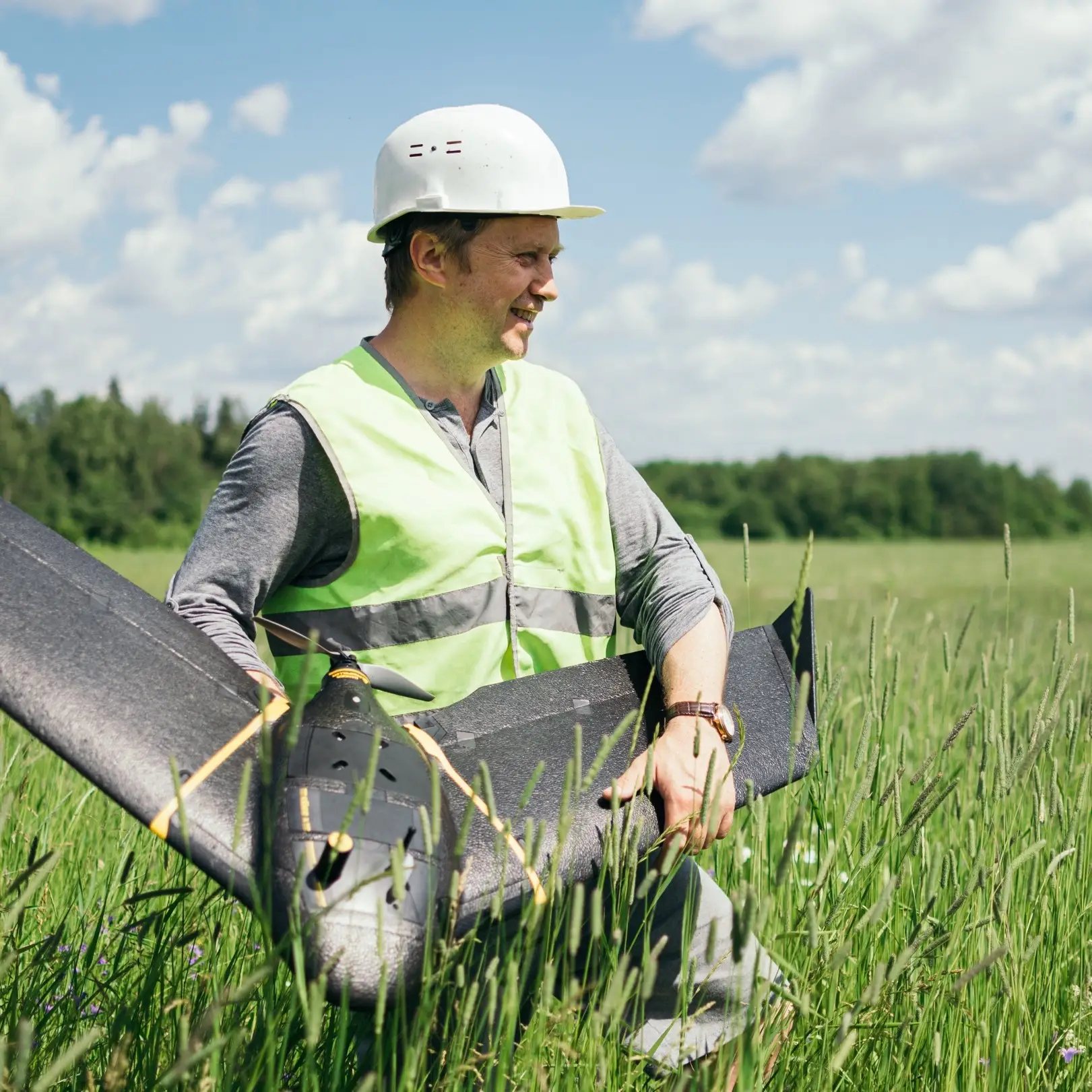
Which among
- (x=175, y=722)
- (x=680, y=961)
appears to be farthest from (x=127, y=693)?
(x=680, y=961)

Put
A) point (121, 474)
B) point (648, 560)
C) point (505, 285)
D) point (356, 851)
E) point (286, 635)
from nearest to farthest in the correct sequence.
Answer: point (356, 851), point (286, 635), point (505, 285), point (648, 560), point (121, 474)

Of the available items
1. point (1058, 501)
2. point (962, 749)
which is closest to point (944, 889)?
point (962, 749)

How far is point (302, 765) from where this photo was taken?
71.2 inches

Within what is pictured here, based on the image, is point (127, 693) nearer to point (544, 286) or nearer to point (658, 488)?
point (544, 286)

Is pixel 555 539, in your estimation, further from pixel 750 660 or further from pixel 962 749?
pixel 962 749

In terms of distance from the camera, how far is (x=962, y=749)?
525 cm

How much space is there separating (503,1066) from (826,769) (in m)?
1.22

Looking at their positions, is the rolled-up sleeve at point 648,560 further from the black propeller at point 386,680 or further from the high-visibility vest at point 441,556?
the black propeller at point 386,680

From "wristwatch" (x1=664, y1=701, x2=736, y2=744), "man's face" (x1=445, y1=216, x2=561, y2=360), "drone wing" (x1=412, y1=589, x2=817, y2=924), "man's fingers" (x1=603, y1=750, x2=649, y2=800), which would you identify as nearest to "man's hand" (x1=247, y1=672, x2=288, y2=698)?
"drone wing" (x1=412, y1=589, x2=817, y2=924)

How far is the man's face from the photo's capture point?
9.59 ft

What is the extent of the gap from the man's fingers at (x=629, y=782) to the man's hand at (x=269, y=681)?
0.64 metres

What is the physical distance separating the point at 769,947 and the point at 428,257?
1.86 metres

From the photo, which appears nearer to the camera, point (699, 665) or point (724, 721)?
point (724, 721)

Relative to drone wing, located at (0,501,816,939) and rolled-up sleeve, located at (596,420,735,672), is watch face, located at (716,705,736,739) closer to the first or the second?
drone wing, located at (0,501,816,939)
